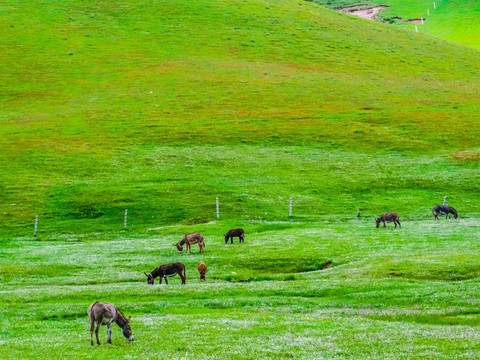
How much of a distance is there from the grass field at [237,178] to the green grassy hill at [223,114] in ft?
1.44

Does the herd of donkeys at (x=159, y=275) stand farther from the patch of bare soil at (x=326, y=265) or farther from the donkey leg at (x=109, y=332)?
the patch of bare soil at (x=326, y=265)

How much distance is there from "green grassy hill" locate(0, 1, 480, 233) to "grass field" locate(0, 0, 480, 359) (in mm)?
439

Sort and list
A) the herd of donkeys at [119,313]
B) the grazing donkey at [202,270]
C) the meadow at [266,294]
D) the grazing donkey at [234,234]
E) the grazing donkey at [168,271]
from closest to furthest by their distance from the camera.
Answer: the herd of donkeys at [119,313] < the meadow at [266,294] < the grazing donkey at [168,271] < the grazing donkey at [202,270] < the grazing donkey at [234,234]

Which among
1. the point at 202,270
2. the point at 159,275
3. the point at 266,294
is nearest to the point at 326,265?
the point at 202,270

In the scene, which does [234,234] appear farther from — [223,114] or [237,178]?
[223,114]

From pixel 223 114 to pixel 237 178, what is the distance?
28.8m

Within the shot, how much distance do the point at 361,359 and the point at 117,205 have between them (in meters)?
50.2

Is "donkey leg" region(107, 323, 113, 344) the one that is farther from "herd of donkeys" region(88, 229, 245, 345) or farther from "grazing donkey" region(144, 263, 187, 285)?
"grazing donkey" region(144, 263, 187, 285)

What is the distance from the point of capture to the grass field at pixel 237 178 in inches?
1002

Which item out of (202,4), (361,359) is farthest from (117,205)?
(202,4)

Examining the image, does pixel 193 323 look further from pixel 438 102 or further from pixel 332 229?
pixel 438 102

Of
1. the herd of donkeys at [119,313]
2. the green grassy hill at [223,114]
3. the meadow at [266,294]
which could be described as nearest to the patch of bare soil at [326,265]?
the meadow at [266,294]

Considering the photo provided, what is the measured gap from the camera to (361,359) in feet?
61.5

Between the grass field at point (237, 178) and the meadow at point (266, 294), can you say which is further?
the grass field at point (237, 178)
